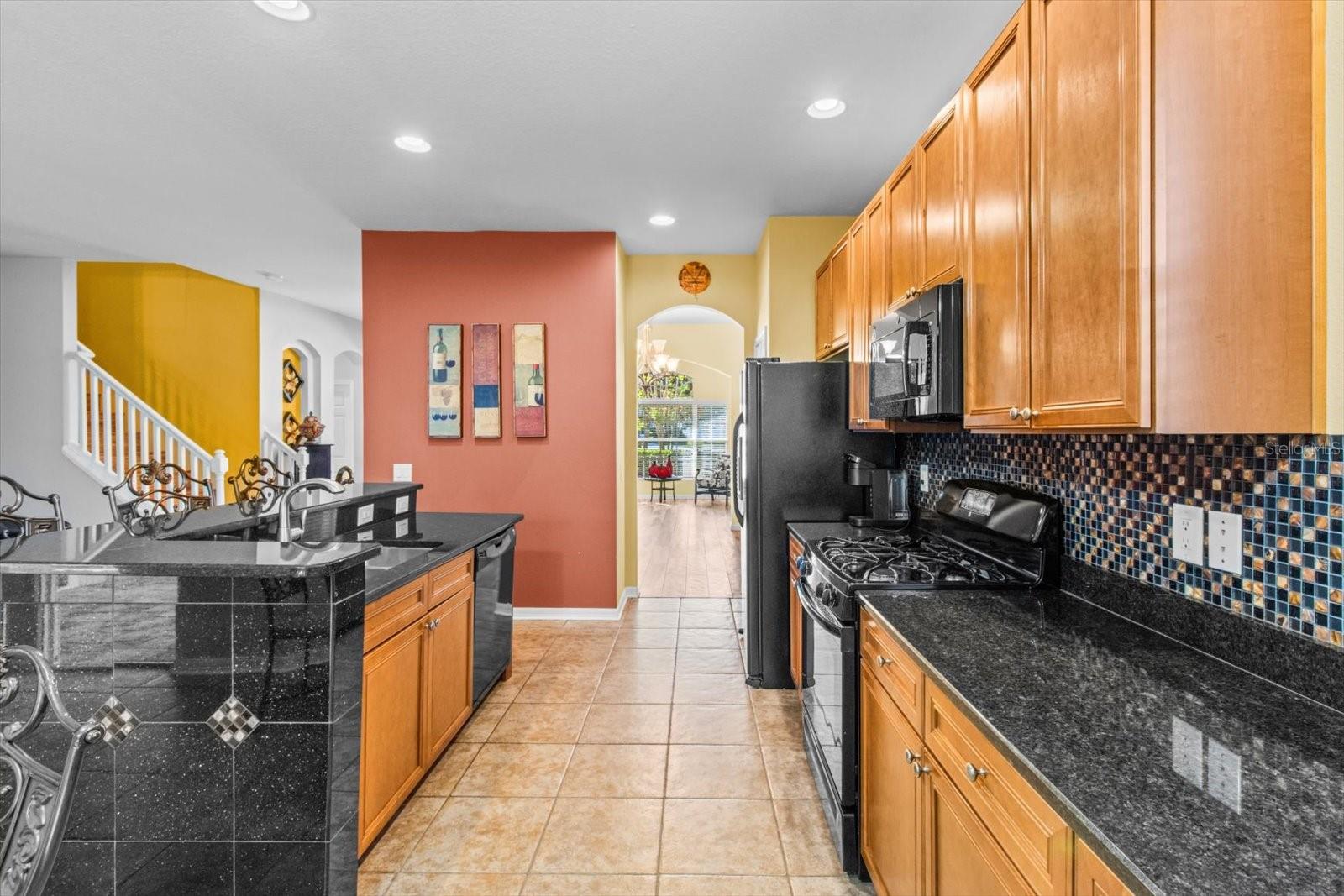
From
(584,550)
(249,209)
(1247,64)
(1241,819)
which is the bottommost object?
(584,550)

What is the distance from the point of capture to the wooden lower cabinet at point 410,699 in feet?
6.23

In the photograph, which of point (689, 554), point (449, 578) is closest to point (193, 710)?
point (449, 578)

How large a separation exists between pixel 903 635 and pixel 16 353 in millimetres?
7241

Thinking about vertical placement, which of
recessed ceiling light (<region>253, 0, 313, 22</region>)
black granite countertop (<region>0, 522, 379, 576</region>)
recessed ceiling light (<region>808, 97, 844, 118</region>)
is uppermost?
recessed ceiling light (<region>808, 97, 844, 118</region>)

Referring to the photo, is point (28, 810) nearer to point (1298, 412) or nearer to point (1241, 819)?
point (1241, 819)

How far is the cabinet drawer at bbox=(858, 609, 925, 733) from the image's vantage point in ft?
4.59

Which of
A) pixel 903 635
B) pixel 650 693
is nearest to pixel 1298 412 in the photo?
pixel 903 635

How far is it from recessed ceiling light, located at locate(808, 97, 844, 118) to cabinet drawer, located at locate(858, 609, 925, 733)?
2.16 meters

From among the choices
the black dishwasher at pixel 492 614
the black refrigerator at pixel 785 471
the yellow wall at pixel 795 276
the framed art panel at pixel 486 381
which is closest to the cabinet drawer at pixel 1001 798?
the black refrigerator at pixel 785 471

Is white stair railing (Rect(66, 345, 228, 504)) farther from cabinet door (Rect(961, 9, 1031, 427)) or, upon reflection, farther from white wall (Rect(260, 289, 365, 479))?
cabinet door (Rect(961, 9, 1031, 427))

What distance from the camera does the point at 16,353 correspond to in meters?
5.30

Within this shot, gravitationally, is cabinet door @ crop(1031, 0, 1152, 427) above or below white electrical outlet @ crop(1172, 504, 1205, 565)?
above

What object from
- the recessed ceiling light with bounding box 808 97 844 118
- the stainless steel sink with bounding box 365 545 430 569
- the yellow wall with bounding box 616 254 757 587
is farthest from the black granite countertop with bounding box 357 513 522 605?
the recessed ceiling light with bounding box 808 97 844 118

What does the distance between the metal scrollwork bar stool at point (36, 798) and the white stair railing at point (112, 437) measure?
5.10 m
